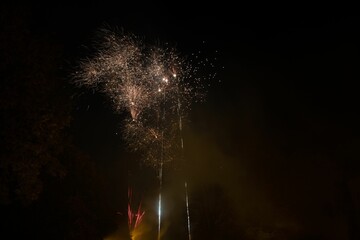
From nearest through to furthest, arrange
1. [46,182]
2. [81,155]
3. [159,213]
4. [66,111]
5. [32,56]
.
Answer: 1. [32,56]
2. [66,111]
3. [46,182]
4. [81,155]
5. [159,213]

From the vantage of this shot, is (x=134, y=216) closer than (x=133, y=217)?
No

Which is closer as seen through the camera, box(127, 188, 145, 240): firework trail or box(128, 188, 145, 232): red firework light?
box(127, 188, 145, 240): firework trail

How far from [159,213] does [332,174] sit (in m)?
9.01

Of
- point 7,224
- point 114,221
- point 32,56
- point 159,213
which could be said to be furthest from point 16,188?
point 159,213

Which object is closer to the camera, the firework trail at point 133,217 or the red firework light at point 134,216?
the firework trail at point 133,217

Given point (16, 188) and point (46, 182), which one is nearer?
point (16, 188)

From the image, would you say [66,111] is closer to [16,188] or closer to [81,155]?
[16,188]

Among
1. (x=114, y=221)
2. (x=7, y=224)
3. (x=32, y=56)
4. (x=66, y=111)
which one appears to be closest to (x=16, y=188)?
(x=7, y=224)

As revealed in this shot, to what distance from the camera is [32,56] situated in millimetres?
10547

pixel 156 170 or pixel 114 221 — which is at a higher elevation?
pixel 156 170

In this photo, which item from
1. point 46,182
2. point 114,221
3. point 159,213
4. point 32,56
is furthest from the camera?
point 159,213

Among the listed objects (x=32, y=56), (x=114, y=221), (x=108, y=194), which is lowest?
(x=114, y=221)

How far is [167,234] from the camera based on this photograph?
18328 millimetres

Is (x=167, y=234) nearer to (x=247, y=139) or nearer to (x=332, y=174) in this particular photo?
(x=247, y=139)
